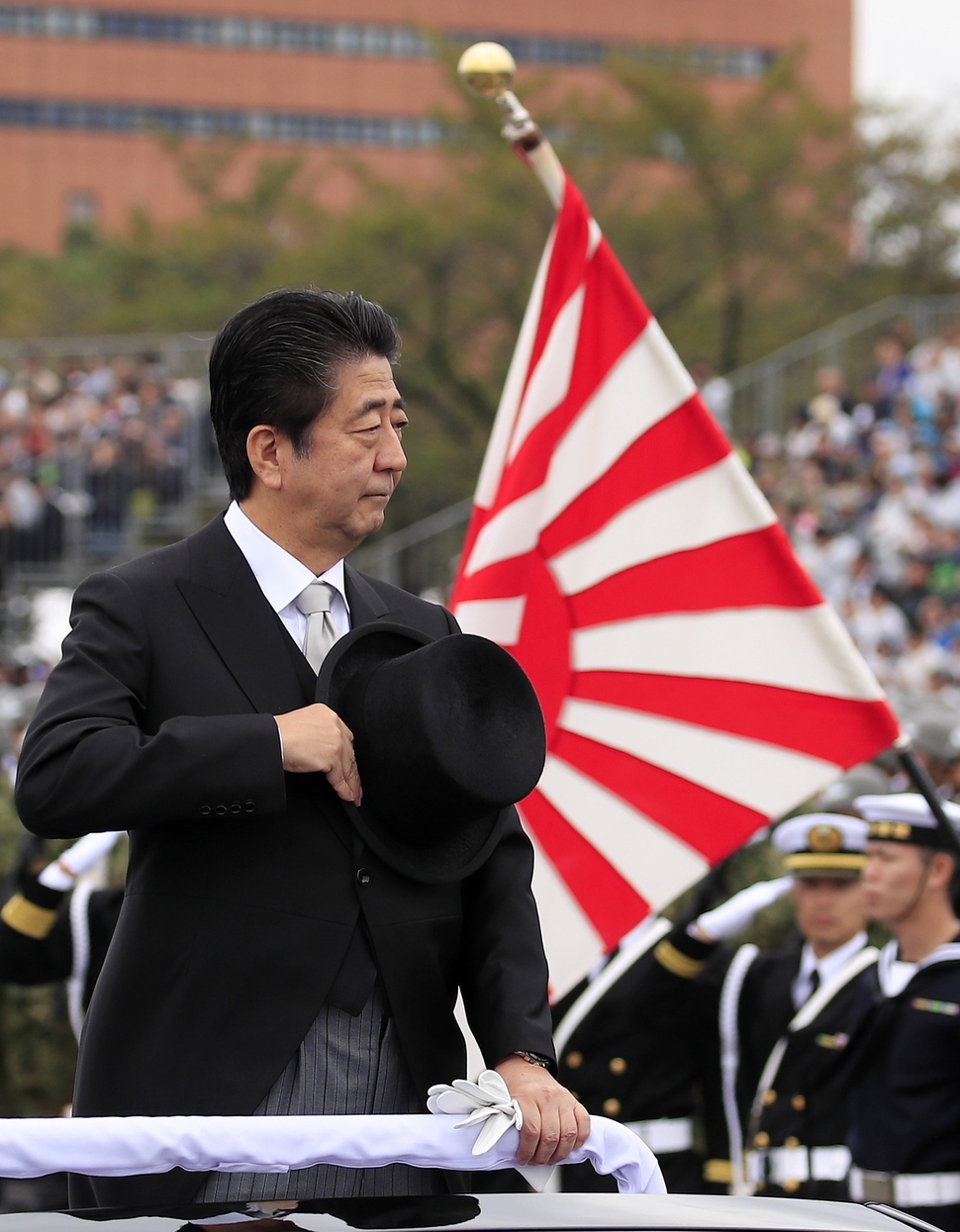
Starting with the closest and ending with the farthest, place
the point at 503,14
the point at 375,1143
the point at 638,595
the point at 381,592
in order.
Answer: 1. the point at 375,1143
2. the point at 381,592
3. the point at 638,595
4. the point at 503,14

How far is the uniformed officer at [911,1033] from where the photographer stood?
4.09m

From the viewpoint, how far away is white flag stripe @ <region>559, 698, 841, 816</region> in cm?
373

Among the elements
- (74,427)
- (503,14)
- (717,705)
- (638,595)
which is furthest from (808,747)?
(503,14)

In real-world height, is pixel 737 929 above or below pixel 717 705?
below

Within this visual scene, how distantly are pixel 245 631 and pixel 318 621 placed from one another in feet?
0.37

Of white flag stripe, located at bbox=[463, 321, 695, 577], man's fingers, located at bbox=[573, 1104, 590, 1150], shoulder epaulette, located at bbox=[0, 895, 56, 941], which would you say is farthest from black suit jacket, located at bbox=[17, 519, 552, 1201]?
shoulder epaulette, located at bbox=[0, 895, 56, 941]

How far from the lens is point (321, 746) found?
6.70ft

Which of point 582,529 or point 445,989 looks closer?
point 445,989

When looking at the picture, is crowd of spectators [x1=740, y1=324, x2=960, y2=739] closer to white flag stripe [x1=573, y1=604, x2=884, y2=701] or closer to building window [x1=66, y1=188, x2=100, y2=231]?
white flag stripe [x1=573, y1=604, x2=884, y2=701]

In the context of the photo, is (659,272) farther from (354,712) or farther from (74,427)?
(354,712)

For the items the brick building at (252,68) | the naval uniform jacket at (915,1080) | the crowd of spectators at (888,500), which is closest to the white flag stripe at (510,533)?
the naval uniform jacket at (915,1080)

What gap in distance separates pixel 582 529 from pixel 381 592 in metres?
1.72

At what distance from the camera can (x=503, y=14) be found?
2058 inches

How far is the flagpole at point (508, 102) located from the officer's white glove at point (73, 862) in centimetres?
193
